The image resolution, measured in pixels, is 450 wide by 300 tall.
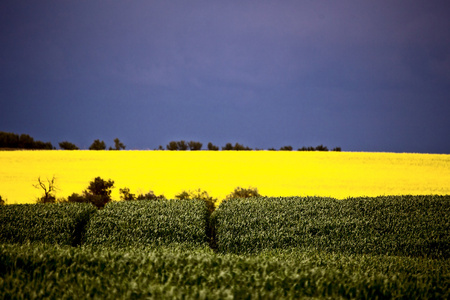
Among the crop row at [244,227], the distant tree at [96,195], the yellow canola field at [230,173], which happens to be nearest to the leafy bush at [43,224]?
the crop row at [244,227]

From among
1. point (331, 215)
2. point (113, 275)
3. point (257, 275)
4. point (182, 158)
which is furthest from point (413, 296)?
point (182, 158)

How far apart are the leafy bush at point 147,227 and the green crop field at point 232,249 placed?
3 cm

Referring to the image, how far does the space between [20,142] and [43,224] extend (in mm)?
48131

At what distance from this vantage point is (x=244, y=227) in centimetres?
908

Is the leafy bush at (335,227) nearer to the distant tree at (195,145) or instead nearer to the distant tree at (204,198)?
the distant tree at (204,198)

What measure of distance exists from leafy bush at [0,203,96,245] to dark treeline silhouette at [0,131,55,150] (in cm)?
4566

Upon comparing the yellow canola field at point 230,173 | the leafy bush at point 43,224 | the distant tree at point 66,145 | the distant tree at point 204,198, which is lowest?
Answer: the leafy bush at point 43,224

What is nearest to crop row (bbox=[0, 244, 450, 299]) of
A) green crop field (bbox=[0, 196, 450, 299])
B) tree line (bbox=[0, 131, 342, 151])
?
green crop field (bbox=[0, 196, 450, 299])

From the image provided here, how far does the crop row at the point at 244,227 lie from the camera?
8.68 metres

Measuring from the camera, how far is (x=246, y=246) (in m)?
8.68

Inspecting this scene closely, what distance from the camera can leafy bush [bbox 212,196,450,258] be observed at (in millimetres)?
8688

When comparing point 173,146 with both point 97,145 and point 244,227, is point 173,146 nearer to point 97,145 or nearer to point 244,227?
point 97,145

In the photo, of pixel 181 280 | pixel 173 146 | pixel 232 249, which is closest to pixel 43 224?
pixel 232 249

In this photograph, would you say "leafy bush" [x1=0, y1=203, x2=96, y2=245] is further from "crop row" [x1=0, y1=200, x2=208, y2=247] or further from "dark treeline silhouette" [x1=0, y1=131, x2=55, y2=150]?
"dark treeline silhouette" [x1=0, y1=131, x2=55, y2=150]
